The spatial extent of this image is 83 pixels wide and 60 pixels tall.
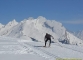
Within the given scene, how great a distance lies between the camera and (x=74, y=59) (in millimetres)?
17203

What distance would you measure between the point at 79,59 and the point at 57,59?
1.37 meters

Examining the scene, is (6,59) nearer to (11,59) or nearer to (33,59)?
(11,59)

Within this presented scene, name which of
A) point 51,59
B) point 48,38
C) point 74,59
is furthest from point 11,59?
point 48,38

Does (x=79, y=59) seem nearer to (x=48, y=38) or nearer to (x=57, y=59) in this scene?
(x=57, y=59)

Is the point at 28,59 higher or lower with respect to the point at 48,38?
lower

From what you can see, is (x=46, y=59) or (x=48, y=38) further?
(x=48, y=38)

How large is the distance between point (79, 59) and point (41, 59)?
2354 mm

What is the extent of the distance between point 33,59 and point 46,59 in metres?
0.89

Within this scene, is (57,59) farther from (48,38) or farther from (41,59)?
(48,38)

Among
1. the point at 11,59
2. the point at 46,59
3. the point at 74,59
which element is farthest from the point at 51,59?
the point at 11,59

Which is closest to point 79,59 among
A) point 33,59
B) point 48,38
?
point 33,59

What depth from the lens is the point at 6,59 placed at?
56.9ft

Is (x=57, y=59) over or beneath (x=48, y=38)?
beneath

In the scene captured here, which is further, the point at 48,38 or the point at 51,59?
the point at 48,38
